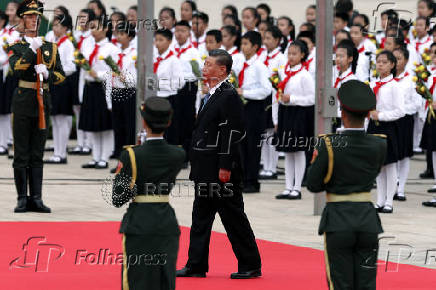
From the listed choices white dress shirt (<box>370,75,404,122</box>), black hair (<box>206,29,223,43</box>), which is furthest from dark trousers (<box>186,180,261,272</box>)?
black hair (<box>206,29,223,43</box>)

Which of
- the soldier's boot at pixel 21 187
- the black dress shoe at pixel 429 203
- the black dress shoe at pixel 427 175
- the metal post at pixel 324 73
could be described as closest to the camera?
the soldier's boot at pixel 21 187

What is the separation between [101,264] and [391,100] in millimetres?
4723

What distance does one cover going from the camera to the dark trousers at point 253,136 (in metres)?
14.3

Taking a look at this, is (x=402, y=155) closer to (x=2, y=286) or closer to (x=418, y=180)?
(x=418, y=180)

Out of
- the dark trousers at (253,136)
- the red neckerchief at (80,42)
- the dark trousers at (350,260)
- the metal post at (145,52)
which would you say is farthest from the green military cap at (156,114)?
the red neckerchief at (80,42)

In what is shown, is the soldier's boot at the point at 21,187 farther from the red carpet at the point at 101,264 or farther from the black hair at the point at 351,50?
the black hair at the point at 351,50

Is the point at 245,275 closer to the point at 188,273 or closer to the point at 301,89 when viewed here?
the point at 188,273

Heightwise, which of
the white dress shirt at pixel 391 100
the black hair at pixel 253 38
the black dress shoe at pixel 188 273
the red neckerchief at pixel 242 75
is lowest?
the black dress shoe at pixel 188 273

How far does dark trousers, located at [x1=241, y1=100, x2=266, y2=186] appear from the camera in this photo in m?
14.3

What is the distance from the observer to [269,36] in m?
15.3

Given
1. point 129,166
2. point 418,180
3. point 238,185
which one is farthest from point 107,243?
point 418,180

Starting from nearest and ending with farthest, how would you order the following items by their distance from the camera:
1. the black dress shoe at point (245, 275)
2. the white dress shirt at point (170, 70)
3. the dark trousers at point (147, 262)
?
the dark trousers at point (147, 262), the black dress shoe at point (245, 275), the white dress shirt at point (170, 70)

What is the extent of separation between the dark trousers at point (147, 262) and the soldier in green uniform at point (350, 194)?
92 cm

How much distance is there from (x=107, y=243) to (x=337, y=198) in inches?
151
